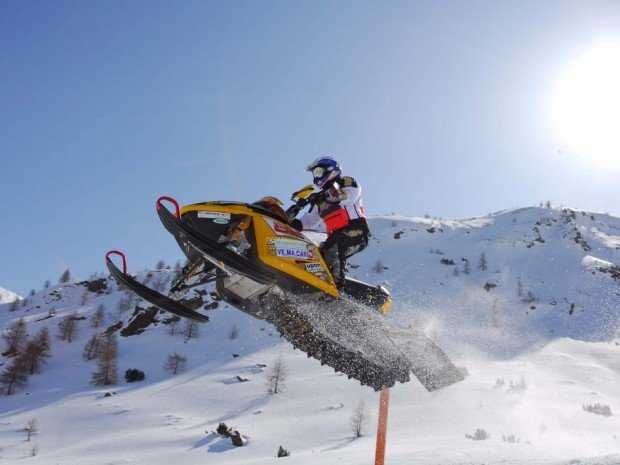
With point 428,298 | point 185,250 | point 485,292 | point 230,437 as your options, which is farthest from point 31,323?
point 185,250

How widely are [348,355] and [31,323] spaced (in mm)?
69481

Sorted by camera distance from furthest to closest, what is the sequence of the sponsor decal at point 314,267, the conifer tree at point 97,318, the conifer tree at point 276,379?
1. the conifer tree at point 97,318
2. the conifer tree at point 276,379
3. the sponsor decal at point 314,267

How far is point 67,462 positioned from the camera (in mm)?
25844

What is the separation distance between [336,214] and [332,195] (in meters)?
0.33

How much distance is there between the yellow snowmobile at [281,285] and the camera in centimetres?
488

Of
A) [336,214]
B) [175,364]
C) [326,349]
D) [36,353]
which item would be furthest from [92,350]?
[326,349]

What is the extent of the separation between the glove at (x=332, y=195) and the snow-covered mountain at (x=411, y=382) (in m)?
3.59

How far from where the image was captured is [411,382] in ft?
117

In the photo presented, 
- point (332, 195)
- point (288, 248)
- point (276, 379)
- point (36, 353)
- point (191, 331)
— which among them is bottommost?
point (288, 248)

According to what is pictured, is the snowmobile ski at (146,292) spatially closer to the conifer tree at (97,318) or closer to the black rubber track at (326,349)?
the black rubber track at (326,349)

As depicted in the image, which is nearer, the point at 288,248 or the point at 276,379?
the point at 288,248

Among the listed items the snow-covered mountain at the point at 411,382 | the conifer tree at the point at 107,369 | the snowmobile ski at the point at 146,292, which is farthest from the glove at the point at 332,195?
the conifer tree at the point at 107,369

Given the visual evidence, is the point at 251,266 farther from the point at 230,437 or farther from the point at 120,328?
the point at 120,328

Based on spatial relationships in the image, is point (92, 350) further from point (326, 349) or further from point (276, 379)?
point (326, 349)
